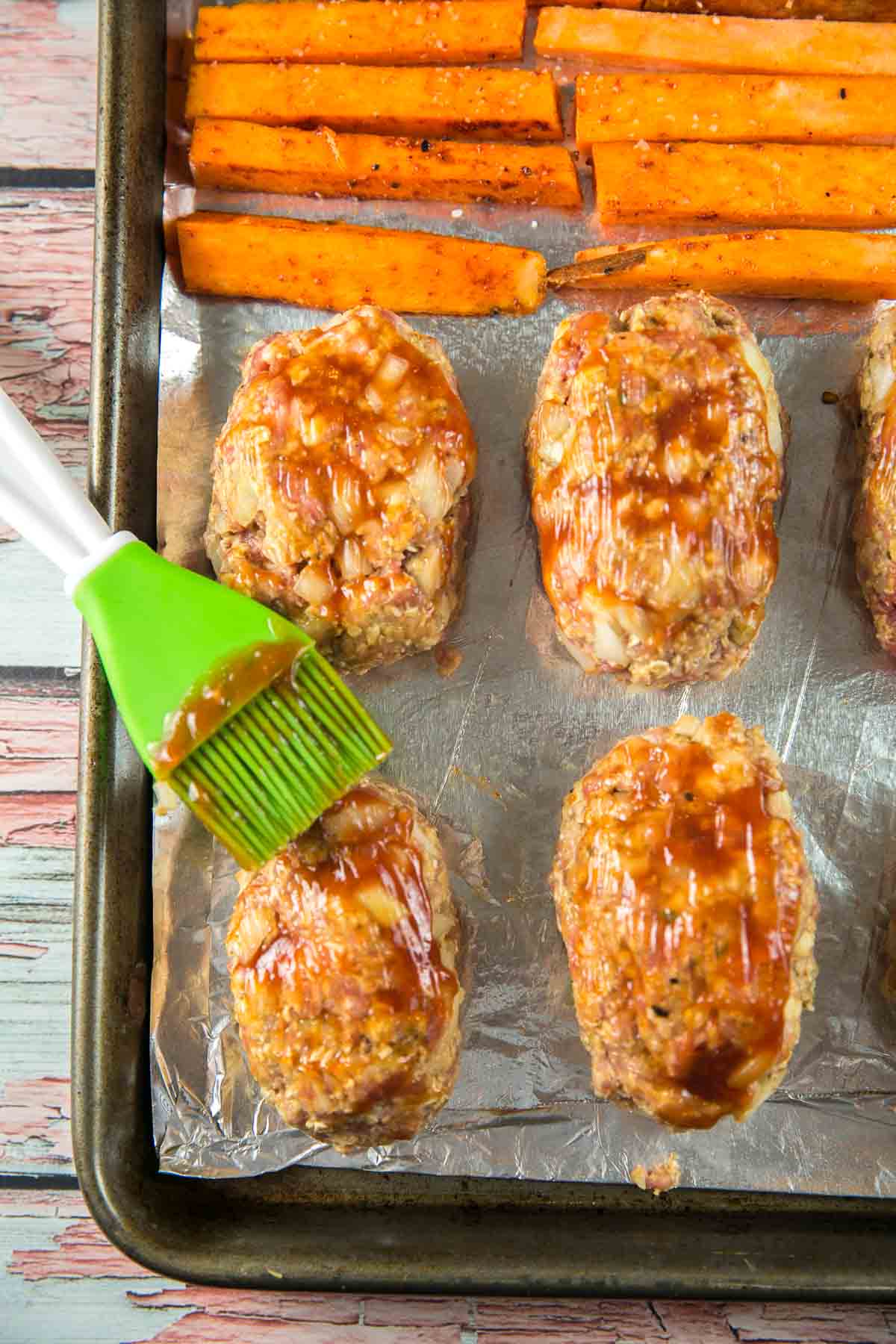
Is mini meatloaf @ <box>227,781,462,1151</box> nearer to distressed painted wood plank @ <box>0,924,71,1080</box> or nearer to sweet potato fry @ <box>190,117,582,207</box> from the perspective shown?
distressed painted wood plank @ <box>0,924,71,1080</box>

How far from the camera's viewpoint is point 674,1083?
114 inches

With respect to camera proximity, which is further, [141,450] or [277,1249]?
[141,450]

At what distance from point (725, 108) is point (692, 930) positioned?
2411 mm

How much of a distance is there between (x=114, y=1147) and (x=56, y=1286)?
708mm

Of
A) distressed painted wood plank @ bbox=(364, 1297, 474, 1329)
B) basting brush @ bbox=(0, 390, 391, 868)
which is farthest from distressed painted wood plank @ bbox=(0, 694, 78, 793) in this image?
distressed painted wood plank @ bbox=(364, 1297, 474, 1329)

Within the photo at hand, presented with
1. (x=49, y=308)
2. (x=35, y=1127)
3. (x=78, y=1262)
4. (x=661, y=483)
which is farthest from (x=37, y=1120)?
(x=661, y=483)

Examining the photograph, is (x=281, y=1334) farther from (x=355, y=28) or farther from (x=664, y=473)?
(x=355, y=28)

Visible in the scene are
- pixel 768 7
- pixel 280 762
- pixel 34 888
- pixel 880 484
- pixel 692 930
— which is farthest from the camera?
pixel 34 888

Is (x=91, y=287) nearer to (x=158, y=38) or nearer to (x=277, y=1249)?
(x=158, y=38)

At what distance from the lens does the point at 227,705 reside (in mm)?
2932

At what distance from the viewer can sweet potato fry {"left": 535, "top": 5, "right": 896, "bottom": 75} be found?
11.3 feet

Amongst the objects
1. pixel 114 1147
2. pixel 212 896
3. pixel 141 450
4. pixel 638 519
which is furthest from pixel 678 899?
pixel 141 450

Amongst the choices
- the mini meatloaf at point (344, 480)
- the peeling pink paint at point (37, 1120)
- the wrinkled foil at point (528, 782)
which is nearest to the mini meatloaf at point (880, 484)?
the wrinkled foil at point (528, 782)

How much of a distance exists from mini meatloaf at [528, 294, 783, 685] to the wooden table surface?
1.59 metres
